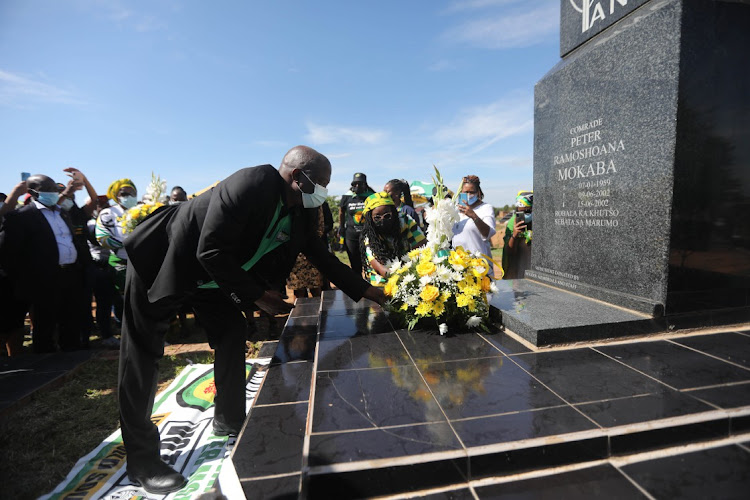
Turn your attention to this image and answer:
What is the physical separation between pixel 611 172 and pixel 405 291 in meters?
1.96

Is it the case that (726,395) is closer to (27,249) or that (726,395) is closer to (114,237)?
(114,237)

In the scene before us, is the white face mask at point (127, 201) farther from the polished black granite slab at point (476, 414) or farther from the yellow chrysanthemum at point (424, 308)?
the yellow chrysanthemum at point (424, 308)

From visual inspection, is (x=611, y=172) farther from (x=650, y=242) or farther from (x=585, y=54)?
(x=585, y=54)

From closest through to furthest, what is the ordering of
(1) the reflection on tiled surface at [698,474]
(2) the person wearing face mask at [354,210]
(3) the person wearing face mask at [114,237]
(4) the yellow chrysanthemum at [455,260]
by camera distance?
(1) the reflection on tiled surface at [698,474] → (4) the yellow chrysanthemum at [455,260] → (3) the person wearing face mask at [114,237] → (2) the person wearing face mask at [354,210]

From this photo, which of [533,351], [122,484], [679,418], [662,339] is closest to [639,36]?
[662,339]

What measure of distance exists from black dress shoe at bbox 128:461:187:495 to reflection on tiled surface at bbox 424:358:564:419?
5.50 ft

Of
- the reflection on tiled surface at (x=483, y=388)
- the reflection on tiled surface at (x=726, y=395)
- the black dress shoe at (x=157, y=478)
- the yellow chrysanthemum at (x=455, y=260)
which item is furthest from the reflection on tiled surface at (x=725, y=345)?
the black dress shoe at (x=157, y=478)

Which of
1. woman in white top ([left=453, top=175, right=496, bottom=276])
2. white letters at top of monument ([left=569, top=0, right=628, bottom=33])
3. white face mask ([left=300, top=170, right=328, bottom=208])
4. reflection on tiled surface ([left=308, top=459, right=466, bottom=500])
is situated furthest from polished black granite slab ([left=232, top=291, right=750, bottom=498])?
white letters at top of monument ([left=569, top=0, right=628, bottom=33])

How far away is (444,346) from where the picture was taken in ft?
8.66

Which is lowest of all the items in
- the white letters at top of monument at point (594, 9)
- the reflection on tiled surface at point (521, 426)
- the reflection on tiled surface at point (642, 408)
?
the reflection on tiled surface at point (521, 426)

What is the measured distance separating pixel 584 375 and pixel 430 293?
1083 mm

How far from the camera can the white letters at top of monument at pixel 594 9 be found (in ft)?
10.6

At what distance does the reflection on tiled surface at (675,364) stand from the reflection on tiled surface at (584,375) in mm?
99

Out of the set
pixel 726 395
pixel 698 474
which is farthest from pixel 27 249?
pixel 726 395
